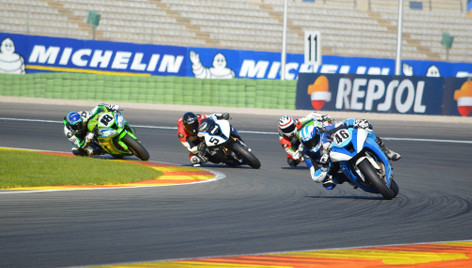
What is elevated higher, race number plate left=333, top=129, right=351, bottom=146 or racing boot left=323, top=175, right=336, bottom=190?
race number plate left=333, top=129, right=351, bottom=146

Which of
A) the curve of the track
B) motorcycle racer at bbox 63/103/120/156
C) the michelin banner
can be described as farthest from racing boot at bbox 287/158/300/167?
the michelin banner

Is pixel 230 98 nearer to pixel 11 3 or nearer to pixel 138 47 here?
pixel 138 47

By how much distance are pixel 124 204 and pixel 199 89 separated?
64.2ft

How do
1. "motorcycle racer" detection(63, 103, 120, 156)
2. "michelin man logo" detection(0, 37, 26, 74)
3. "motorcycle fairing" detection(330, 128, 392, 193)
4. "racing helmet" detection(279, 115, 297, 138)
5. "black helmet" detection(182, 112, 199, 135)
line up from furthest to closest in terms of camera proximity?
"michelin man logo" detection(0, 37, 26, 74) < "motorcycle racer" detection(63, 103, 120, 156) < "black helmet" detection(182, 112, 199, 135) < "racing helmet" detection(279, 115, 297, 138) < "motorcycle fairing" detection(330, 128, 392, 193)

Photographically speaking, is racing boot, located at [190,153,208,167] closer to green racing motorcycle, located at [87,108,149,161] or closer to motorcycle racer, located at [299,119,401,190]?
green racing motorcycle, located at [87,108,149,161]

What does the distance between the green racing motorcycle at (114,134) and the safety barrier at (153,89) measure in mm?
13299

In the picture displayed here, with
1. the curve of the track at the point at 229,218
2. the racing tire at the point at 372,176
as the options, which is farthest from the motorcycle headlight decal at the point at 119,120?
the racing tire at the point at 372,176

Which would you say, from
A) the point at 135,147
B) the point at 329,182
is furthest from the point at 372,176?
the point at 135,147

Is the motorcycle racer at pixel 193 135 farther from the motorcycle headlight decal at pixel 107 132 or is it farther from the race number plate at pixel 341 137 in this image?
the race number plate at pixel 341 137

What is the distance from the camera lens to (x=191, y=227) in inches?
305

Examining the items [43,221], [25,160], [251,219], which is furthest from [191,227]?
[25,160]

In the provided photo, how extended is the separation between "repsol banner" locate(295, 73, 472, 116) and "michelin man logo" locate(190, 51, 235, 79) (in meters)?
8.80

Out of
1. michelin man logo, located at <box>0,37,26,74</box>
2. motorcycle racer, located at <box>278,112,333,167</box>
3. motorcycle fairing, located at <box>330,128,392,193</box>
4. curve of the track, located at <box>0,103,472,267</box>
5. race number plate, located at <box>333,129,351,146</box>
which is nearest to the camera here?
curve of the track, located at <box>0,103,472,267</box>

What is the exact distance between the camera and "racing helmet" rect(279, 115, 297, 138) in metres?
13.9
